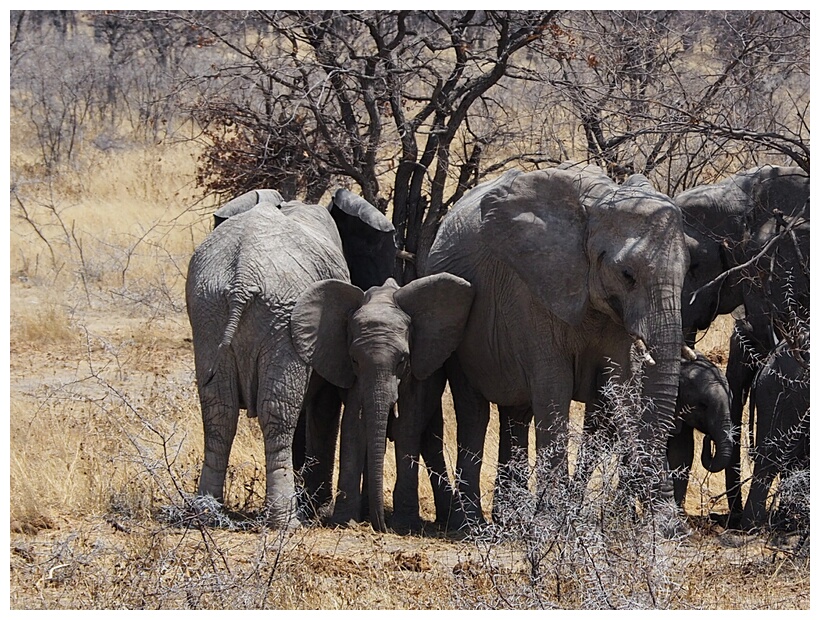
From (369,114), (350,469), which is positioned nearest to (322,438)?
(350,469)

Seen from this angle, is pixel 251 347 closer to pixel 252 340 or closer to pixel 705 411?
pixel 252 340

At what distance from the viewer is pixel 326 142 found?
10.0 metres

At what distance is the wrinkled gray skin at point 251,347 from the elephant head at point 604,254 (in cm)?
117

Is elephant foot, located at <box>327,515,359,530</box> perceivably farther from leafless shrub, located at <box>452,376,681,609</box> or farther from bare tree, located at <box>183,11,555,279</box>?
bare tree, located at <box>183,11,555,279</box>

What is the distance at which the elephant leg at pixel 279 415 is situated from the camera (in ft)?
22.4

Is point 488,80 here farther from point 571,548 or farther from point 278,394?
point 571,548

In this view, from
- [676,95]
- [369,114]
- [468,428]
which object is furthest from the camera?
[369,114]

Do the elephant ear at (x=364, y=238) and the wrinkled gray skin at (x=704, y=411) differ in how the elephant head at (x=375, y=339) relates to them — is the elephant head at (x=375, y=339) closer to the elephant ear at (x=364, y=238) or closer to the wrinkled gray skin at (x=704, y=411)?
the elephant ear at (x=364, y=238)

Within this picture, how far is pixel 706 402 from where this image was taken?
24.4 ft

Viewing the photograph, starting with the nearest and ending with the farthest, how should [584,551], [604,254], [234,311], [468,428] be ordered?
[584,551], [604,254], [234,311], [468,428]

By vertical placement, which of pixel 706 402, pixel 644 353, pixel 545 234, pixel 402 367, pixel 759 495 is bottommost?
pixel 759 495

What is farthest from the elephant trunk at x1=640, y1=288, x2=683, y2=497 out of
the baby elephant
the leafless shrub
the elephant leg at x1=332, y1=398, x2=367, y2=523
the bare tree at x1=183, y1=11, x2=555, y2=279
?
the bare tree at x1=183, y1=11, x2=555, y2=279

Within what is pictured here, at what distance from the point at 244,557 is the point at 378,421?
966mm

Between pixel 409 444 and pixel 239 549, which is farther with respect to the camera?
pixel 409 444
